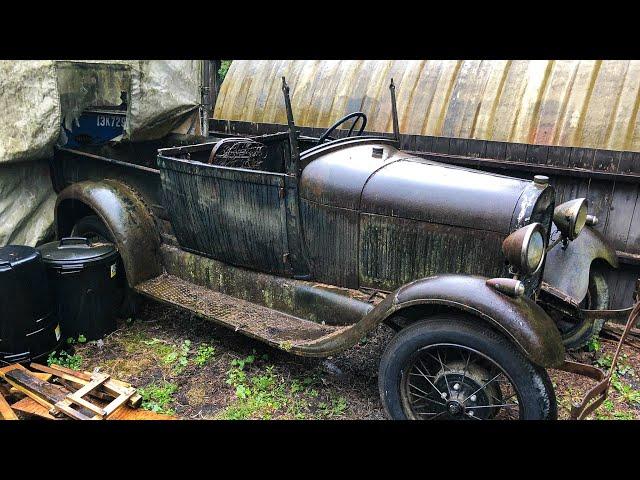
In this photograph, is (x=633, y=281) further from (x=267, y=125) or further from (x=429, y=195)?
(x=267, y=125)

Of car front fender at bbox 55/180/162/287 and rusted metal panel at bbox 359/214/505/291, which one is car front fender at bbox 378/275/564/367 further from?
car front fender at bbox 55/180/162/287

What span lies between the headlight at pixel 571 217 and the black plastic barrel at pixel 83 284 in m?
3.53

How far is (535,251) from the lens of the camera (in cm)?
291

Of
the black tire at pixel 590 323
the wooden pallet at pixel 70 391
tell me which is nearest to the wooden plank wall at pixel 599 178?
the black tire at pixel 590 323

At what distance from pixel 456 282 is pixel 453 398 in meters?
0.68

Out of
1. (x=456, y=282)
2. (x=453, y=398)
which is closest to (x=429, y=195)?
(x=456, y=282)

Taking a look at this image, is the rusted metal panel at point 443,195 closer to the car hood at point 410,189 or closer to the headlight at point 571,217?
the car hood at point 410,189

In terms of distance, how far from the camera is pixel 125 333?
4480mm

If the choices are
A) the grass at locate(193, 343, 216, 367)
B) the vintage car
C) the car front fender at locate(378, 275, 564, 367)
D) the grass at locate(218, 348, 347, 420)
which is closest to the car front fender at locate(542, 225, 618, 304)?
the vintage car

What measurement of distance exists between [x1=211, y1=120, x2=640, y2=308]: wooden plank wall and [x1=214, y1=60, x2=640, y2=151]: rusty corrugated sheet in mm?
94

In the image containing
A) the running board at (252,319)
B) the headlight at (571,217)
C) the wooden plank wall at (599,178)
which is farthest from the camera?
the wooden plank wall at (599,178)

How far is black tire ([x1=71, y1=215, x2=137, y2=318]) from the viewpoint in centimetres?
454

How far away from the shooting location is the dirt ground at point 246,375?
353 centimetres

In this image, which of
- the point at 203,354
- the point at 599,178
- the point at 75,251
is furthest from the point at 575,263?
the point at 75,251
